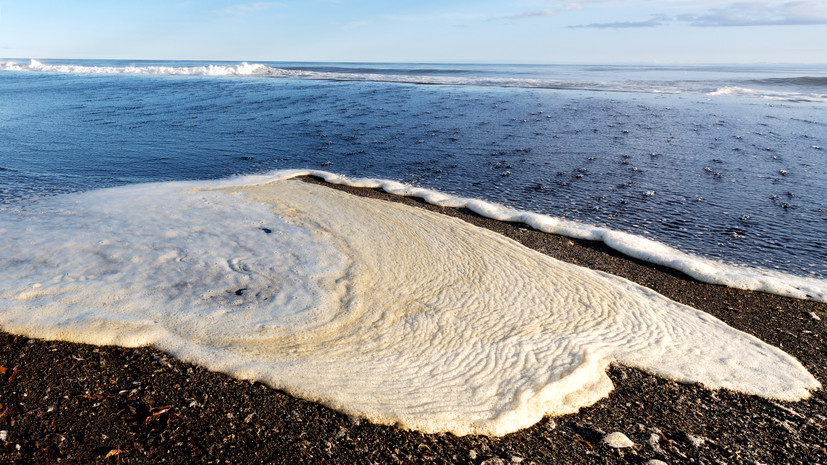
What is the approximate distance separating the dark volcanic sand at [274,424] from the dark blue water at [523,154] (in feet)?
13.1

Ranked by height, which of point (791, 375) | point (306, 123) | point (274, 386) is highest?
point (306, 123)

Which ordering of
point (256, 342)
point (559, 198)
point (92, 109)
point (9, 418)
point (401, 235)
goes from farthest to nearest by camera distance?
point (92, 109), point (559, 198), point (401, 235), point (256, 342), point (9, 418)

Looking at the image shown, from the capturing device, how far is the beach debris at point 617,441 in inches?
136

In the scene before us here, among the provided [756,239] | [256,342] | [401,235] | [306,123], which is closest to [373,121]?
[306,123]

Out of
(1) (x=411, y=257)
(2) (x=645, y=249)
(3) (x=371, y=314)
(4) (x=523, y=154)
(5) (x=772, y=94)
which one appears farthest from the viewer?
(5) (x=772, y=94)

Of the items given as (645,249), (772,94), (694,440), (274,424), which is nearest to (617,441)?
(694,440)

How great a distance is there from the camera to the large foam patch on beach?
3.99 metres

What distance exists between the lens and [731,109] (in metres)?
21.9

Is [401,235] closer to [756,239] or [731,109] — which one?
[756,239]

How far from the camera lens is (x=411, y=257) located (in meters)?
6.55

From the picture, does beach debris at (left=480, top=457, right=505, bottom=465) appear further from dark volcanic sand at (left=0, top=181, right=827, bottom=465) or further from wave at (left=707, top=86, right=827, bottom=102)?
wave at (left=707, top=86, right=827, bottom=102)

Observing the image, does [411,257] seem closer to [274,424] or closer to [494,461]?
[274,424]

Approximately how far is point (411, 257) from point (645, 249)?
3.68 m

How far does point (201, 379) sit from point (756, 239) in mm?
8471
